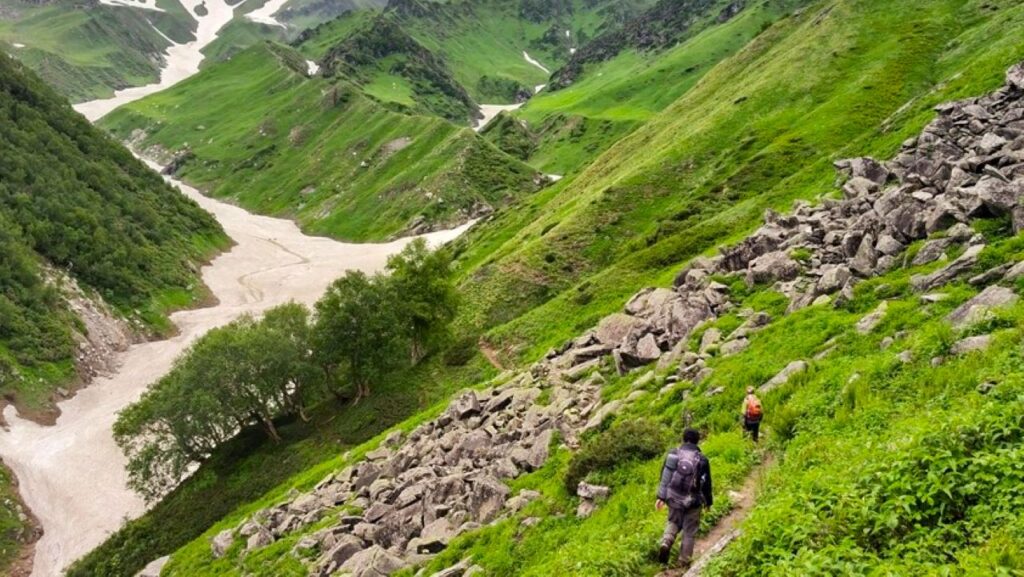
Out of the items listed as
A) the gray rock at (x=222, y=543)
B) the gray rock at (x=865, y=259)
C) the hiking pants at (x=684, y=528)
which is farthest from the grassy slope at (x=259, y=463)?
the hiking pants at (x=684, y=528)

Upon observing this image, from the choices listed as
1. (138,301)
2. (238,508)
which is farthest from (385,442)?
(138,301)

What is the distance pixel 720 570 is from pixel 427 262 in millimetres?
58084

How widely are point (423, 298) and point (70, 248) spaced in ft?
334

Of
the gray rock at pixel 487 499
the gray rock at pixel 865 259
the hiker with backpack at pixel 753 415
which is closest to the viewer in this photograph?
the hiker with backpack at pixel 753 415

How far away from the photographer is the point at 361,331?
62781 mm

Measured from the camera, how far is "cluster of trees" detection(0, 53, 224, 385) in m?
102

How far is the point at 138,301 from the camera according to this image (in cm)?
12519

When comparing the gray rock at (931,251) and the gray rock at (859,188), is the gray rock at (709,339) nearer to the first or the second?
the gray rock at (931,251)

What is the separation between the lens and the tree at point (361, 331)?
6284cm

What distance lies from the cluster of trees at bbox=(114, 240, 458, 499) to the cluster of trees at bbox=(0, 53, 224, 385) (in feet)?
143

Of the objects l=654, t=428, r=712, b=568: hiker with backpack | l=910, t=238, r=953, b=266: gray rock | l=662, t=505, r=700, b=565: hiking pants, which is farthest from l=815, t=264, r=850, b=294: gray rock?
l=662, t=505, r=700, b=565: hiking pants

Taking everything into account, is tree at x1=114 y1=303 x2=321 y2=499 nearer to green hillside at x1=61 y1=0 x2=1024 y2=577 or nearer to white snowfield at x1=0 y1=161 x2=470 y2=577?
green hillside at x1=61 y1=0 x2=1024 y2=577

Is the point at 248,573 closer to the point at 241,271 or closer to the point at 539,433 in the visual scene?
the point at 539,433

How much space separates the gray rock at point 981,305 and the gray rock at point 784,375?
178 inches
